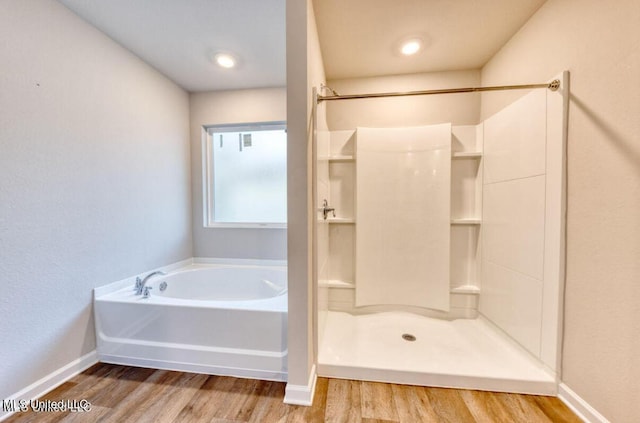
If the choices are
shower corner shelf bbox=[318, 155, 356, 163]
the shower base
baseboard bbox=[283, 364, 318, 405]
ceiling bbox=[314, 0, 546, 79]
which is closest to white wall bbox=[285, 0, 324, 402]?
baseboard bbox=[283, 364, 318, 405]

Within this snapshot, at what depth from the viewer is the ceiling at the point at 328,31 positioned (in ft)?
4.85

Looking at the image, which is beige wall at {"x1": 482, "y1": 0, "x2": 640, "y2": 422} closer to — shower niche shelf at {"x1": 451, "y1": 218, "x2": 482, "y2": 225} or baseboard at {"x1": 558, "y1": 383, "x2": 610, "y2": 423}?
baseboard at {"x1": 558, "y1": 383, "x2": 610, "y2": 423}

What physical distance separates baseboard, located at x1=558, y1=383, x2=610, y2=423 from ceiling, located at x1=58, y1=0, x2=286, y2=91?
268 centimetres

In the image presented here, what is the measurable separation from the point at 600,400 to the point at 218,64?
10.4ft

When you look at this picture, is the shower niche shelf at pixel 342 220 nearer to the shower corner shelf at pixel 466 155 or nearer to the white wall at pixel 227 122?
the white wall at pixel 227 122

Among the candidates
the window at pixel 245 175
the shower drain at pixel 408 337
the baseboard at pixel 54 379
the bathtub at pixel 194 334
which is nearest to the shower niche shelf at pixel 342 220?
the window at pixel 245 175

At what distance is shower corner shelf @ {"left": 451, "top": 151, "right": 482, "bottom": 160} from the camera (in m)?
2.00

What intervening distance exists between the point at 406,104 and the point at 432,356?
6.47ft

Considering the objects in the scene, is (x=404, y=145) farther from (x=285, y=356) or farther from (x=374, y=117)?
(x=285, y=356)

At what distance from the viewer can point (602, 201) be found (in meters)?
1.11

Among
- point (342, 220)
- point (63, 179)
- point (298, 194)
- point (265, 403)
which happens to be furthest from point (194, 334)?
point (342, 220)

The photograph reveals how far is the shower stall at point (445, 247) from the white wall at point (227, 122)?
641 millimetres

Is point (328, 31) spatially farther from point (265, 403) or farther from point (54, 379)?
point (54, 379)

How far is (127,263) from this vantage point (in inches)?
75.2
